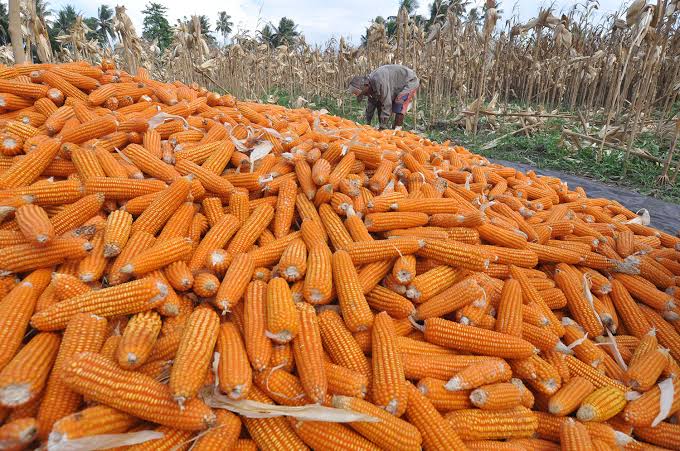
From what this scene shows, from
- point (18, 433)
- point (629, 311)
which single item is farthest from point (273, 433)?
point (629, 311)

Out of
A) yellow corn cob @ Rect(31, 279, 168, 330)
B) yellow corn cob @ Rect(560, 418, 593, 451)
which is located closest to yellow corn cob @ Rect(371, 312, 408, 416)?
yellow corn cob @ Rect(560, 418, 593, 451)

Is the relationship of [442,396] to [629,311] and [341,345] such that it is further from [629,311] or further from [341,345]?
[629,311]

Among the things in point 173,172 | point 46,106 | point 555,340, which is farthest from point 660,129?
point 46,106

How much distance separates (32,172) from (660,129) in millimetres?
15005

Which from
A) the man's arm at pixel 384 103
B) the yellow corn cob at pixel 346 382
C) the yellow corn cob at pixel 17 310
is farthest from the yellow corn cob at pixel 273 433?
the man's arm at pixel 384 103

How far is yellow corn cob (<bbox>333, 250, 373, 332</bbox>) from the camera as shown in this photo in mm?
2107

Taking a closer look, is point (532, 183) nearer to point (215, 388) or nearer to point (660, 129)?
point (215, 388)

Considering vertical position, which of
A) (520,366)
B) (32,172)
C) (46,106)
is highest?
(46,106)

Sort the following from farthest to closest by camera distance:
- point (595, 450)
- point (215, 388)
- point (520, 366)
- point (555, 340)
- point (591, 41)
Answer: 1. point (591, 41)
2. point (555, 340)
3. point (520, 366)
4. point (595, 450)
5. point (215, 388)

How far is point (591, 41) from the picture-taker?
18.3m

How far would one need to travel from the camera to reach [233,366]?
1.74m

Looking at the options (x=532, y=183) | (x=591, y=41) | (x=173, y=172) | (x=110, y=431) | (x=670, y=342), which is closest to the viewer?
(x=110, y=431)

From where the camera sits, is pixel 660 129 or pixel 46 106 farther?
pixel 660 129

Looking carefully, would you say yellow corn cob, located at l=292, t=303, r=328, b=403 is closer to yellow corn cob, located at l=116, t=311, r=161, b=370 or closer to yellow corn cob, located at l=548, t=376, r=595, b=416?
yellow corn cob, located at l=116, t=311, r=161, b=370
